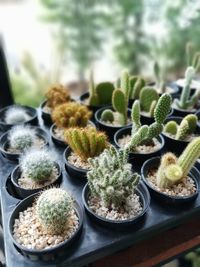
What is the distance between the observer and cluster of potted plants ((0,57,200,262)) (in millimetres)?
804

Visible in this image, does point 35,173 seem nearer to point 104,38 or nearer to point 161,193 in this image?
point 161,193

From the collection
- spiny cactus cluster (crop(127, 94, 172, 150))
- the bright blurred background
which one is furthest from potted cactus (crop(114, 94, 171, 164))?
the bright blurred background

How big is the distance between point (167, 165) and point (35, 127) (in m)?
0.56

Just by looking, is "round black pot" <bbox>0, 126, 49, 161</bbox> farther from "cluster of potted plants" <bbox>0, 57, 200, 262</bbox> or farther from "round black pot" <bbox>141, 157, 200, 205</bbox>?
"round black pot" <bbox>141, 157, 200, 205</bbox>

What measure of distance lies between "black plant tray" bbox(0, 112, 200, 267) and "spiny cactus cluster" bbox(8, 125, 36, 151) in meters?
0.19

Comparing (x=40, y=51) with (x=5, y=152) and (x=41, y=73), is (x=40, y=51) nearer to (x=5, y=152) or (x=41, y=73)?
(x=41, y=73)

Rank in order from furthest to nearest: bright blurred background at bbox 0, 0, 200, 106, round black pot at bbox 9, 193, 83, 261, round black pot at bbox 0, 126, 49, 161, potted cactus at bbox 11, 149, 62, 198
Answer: bright blurred background at bbox 0, 0, 200, 106
round black pot at bbox 0, 126, 49, 161
potted cactus at bbox 11, 149, 62, 198
round black pot at bbox 9, 193, 83, 261

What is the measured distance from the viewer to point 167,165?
891 millimetres

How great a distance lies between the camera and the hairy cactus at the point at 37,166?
3.12ft

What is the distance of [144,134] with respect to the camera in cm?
93

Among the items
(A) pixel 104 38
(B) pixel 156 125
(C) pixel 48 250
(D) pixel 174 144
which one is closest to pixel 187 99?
(D) pixel 174 144

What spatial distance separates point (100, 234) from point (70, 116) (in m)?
0.49

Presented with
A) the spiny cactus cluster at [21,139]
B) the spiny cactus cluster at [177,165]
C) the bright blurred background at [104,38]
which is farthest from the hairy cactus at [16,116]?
the bright blurred background at [104,38]

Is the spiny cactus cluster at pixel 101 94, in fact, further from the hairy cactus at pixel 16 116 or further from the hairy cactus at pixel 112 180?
the hairy cactus at pixel 112 180
